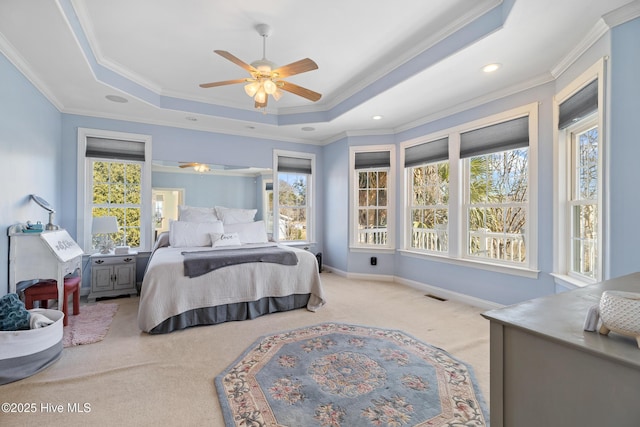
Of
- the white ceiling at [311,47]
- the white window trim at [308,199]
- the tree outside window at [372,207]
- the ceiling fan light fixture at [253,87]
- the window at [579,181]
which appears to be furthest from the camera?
the white window trim at [308,199]

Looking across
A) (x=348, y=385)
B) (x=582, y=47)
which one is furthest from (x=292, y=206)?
(x=582, y=47)

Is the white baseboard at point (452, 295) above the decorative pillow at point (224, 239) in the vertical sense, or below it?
below

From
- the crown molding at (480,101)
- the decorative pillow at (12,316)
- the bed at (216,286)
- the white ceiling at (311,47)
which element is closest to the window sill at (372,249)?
the bed at (216,286)

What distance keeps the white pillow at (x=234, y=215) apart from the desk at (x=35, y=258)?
75.9 inches

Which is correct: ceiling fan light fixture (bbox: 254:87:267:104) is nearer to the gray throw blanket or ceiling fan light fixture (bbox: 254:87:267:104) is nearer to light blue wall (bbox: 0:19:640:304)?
the gray throw blanket

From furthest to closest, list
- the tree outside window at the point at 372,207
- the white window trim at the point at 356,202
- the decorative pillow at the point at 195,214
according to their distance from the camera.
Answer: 1. the tree outside window at the point at 372,207
2. the white window trim at the point at 356,202
3. the decorative pillow at the point at 195,214

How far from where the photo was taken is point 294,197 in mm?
5699

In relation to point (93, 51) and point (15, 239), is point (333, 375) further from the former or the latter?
point (93, 51)

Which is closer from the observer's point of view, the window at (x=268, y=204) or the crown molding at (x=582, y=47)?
the crown molding at (x=582, y=47)

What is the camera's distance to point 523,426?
88cm

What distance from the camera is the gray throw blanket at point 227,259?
300cm

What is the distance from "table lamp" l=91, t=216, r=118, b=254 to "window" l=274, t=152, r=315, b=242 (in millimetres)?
2411

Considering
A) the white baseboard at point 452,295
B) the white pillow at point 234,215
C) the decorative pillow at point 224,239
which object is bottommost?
the white baseboard at point 452,295

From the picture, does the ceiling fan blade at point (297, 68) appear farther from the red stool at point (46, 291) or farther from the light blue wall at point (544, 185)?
the red stool at point (46, 291)
